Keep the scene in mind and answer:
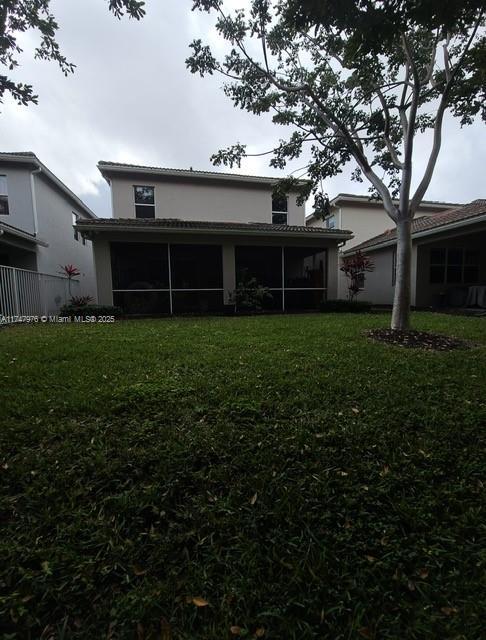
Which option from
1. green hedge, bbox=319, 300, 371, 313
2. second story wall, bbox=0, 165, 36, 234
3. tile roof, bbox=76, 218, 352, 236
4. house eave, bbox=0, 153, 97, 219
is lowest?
green hedge, bbox=319, 300, 371, 313

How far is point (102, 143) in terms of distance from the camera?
11.5 meters

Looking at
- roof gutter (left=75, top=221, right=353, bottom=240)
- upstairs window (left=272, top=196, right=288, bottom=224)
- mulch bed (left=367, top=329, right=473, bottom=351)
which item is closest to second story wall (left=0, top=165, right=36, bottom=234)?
roof gutter (left=75, top=221, right=353, bottom=240)

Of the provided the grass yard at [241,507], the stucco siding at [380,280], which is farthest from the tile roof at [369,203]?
the grass yard at [241,507]

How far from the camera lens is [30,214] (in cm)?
1100

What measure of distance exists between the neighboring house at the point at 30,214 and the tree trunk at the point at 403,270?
10046 millimetres

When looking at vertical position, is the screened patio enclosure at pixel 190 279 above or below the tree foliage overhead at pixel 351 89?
below

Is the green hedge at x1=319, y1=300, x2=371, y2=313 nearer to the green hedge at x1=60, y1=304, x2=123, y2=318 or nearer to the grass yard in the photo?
the green hedge at x1=60, y1=304, x2=123, y2=318

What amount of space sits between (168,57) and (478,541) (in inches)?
317

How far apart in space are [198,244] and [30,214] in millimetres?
6259

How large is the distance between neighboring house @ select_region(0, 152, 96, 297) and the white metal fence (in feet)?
3.11

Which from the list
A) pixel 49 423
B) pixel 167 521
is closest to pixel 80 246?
pixel 49 423

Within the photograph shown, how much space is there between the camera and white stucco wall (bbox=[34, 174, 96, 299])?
11609 millimetres

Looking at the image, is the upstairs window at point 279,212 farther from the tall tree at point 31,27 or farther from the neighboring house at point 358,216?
the tall tree at point 31,27

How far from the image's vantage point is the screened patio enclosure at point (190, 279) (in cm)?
1054
